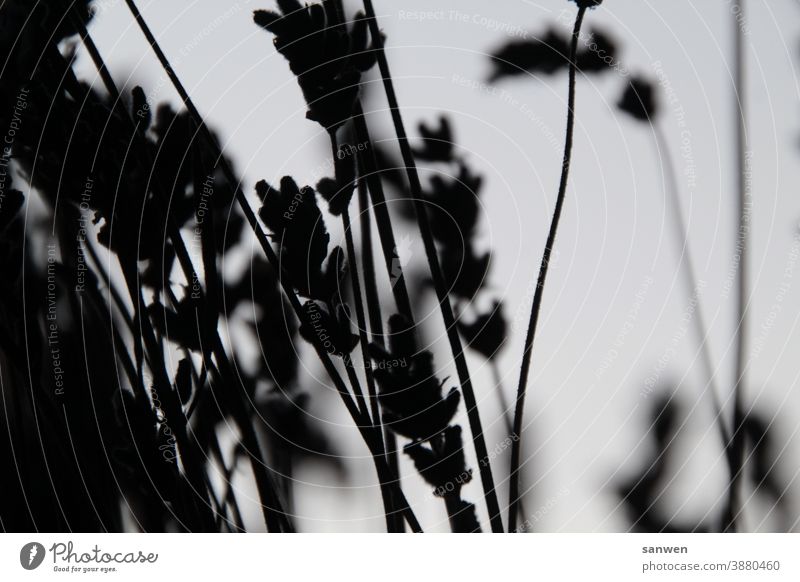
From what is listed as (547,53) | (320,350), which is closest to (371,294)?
(320,350)

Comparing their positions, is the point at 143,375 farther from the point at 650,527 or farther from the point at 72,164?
the point at 650,527

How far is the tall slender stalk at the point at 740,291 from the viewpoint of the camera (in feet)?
1.05

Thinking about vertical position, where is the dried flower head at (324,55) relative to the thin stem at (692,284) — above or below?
above

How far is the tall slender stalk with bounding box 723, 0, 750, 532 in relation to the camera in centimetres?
32

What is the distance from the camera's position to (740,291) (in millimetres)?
325

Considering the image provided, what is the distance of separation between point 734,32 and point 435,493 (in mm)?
305

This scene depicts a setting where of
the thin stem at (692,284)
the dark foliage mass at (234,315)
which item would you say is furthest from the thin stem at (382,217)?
the thin stem at (692,284)
